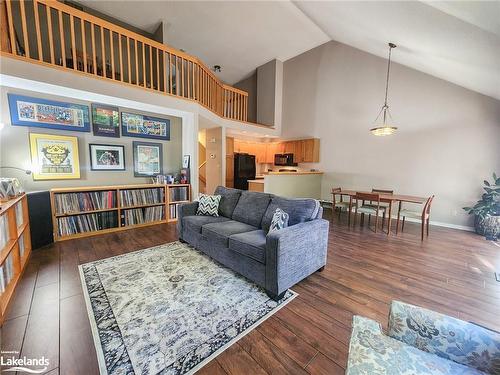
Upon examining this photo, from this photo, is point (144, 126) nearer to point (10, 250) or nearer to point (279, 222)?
point (10, 250)

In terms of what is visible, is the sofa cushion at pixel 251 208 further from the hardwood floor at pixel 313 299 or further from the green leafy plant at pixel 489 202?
the green leafy plant at pixel 489 202

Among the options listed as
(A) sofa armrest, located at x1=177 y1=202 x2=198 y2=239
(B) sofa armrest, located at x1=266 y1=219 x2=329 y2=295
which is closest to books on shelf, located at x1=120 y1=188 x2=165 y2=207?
(A) sofa armrest, located at x1=177 y1=202 x2=198 y2=239

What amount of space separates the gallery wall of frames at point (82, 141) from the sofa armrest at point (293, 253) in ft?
12.1

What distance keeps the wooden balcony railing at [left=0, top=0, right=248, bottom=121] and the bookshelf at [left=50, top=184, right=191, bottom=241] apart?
1874mm

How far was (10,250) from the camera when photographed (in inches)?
77.4

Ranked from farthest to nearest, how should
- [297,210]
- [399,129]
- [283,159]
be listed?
[283,159] → [399,129] → [297,210]

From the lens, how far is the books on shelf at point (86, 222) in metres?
3.37

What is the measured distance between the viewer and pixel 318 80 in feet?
20.6

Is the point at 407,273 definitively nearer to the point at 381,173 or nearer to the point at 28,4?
the point at 381,173

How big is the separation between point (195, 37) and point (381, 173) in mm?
6087

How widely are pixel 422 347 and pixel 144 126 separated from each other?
16.5 feet

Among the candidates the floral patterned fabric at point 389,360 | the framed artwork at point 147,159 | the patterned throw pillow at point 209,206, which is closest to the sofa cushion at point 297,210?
the patterned throw pillow at point 209,206

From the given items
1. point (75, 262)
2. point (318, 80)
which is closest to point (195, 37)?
point (318, 80)

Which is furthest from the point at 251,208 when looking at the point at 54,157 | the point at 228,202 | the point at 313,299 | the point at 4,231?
the point at 54,157
